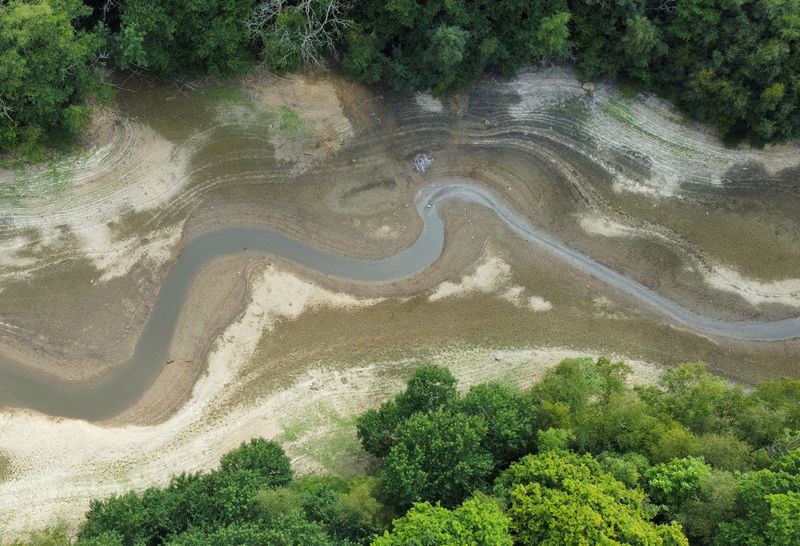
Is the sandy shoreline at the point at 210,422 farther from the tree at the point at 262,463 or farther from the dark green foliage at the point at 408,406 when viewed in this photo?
the dark green foliage at the point at 408,406

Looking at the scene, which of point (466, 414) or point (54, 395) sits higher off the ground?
point (466, 414)

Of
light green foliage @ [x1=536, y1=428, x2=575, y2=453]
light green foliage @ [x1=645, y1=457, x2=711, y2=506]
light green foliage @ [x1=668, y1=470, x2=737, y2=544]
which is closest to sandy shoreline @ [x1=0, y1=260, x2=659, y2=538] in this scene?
light green foliage @ [x1=536, y1=428, x2=575, y2=453]

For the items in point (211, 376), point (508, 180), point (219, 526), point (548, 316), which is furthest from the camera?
point (508, 180)

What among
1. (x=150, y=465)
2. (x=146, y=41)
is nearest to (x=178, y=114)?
(x=146, y=41)

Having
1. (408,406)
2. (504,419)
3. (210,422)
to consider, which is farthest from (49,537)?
(504,419)

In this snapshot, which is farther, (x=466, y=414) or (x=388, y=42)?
(x=388, y=42)

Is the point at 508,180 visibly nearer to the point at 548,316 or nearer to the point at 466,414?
→ the point at 548,316

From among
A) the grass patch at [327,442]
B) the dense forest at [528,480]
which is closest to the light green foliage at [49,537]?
the dense forest at [528,480]

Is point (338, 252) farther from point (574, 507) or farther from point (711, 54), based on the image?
point (711, 54)
